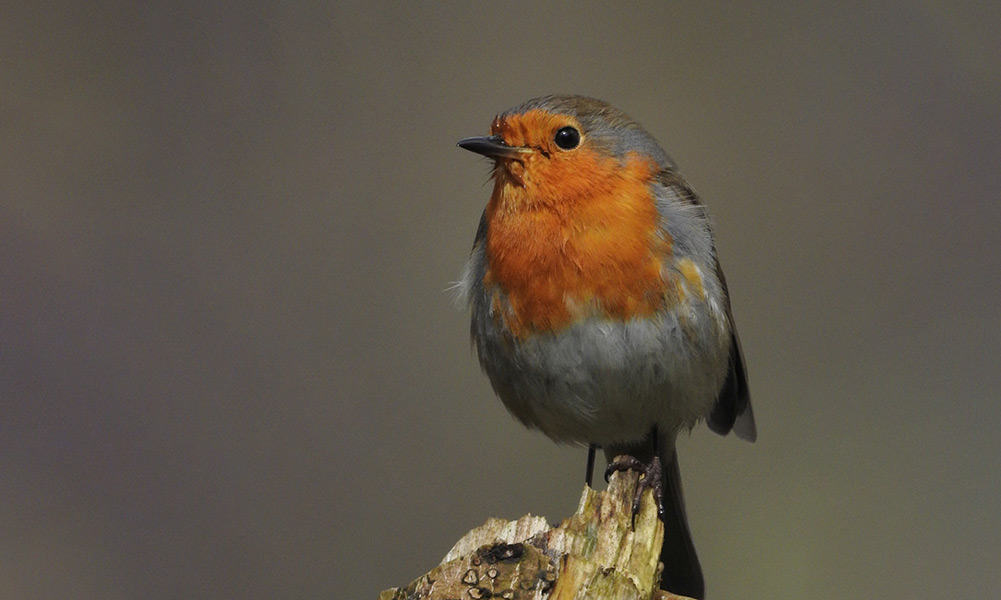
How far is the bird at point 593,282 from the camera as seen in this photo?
442cm

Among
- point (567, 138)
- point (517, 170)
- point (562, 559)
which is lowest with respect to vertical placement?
point (562, 559)

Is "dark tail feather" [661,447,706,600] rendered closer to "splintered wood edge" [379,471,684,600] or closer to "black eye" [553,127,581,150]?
"splintered wood edge" [379,471,684,600]

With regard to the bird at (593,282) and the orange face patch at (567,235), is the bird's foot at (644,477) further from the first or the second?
the orange face patch at (567,235)

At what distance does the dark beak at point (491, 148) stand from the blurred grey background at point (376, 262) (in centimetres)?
203

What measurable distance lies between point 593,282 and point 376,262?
2.77m

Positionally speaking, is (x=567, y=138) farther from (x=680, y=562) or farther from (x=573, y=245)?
(x=680, y=562)

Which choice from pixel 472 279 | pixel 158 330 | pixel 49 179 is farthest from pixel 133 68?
pixel 472 279

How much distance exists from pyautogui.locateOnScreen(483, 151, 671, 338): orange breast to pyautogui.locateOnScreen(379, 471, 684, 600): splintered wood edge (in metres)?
0.75

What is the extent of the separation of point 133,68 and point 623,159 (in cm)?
383

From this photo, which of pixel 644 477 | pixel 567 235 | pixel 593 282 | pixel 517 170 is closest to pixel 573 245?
pixel 567 235

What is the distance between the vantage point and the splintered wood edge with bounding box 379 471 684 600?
10.7 feet

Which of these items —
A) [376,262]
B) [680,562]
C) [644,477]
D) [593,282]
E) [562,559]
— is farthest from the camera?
[376,262]

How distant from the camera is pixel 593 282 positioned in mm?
4387

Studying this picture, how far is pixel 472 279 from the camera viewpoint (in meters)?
4.84
